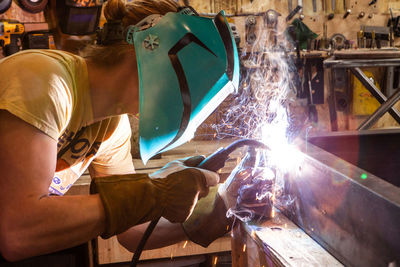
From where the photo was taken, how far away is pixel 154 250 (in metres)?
2.70

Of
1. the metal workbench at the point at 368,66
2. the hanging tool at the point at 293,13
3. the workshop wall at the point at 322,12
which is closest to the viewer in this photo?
the metal workbench at the point at 368,66

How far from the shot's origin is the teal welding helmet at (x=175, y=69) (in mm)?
1104

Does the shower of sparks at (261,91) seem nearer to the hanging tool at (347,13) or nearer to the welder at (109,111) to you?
the hanging tool at (347,13)

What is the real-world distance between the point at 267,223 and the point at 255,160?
0.24m

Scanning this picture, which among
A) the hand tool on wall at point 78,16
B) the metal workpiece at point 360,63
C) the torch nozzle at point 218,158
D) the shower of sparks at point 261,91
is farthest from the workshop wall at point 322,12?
the torch nozzle at point 218,158

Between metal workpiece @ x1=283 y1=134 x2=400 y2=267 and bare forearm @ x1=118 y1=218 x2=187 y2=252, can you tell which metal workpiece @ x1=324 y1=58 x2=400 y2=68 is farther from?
bare forearm @ x1=118 y1=218 x2=187 y2=252

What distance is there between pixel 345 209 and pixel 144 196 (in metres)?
0.57

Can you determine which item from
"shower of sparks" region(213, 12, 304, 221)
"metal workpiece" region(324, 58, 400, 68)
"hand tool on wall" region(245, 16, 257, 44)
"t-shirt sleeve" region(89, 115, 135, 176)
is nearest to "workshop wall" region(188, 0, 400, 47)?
"hand tool on wall" region(245, 16, 257, 44)

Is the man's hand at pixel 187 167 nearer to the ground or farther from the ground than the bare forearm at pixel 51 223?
farther from the ground

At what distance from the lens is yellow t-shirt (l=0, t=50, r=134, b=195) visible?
990 mm

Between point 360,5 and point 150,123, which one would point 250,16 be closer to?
point 360,5

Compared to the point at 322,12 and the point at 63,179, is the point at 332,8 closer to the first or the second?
the point at 322,12

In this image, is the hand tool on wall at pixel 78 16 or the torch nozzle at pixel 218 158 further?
the hand tool on wall at pixel 78 16

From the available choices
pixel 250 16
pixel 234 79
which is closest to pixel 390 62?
pixel 250 16
